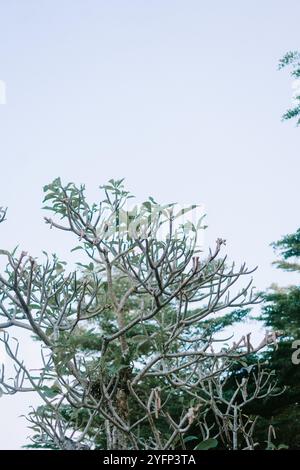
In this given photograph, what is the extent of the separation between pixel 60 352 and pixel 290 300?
6.26 meters

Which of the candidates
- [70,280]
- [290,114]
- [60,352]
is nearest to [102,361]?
[60,352]

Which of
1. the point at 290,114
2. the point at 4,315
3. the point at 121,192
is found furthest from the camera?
the point at 290,114

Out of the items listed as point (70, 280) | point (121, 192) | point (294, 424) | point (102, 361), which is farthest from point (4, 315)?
point (294, 424)

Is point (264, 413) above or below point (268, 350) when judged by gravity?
below

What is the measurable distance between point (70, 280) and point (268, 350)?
6.36 m

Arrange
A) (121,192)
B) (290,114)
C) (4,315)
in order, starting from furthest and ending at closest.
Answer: (290,114) → (121,192) → (4,315)

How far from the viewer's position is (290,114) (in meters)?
7.09

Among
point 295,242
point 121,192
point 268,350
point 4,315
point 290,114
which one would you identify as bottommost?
→ point 4,315

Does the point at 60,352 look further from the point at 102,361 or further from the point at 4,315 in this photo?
the point at 4,315

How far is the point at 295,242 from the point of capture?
7543 millimetres

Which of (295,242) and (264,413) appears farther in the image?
(264,413)
